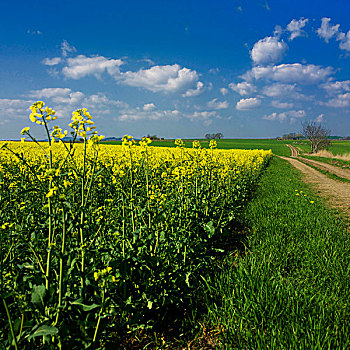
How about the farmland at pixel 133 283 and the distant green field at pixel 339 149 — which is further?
the distant green field at pixel 339 149

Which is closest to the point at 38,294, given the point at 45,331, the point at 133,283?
the point at 45,331

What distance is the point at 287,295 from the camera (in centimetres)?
258

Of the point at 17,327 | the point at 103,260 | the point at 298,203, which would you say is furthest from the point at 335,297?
the point at 298,203

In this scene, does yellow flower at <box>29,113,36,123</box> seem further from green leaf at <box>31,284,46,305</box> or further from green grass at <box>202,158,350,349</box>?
green grass at <box>202,158,350,349</box>

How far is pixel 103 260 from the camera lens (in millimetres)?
2250

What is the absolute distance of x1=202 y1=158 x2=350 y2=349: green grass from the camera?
7.00 ft

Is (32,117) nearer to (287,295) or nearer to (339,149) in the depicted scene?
(287,295)

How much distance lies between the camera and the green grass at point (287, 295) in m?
2.13

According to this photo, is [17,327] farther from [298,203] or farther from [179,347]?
[298,203]

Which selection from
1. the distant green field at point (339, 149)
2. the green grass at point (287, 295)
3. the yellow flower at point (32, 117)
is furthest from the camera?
the distant green field at point (339, 149)

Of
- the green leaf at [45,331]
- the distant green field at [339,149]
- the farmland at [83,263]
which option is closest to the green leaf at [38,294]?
the farmland at [83,263]

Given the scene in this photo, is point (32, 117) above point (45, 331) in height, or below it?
above

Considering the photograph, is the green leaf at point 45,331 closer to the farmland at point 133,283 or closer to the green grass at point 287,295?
the farmland at point 133,283

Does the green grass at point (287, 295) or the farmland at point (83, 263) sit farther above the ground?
A: the farmland at point (83, 263)
